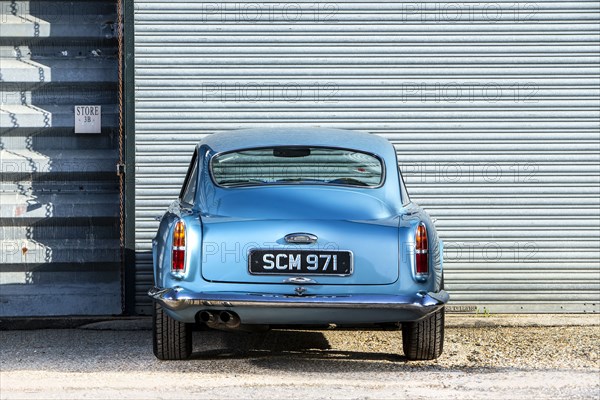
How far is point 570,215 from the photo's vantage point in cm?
1080

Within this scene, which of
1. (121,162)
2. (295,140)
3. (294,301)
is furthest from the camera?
(121,162)

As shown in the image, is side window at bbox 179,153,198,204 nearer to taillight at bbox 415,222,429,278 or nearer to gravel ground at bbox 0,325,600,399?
gravel ground at bbox 0,325,600,399

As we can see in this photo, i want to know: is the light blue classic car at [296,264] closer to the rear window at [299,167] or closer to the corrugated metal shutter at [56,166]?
the rear window at [299,167]

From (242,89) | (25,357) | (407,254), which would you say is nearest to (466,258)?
(242,89)

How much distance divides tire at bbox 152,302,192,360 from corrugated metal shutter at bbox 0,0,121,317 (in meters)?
2.65

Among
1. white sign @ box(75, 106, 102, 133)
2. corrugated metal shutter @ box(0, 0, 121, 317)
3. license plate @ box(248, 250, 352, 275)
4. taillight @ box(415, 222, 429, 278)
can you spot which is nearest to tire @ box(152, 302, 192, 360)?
license plate @ box(248, 250, 352, 275)

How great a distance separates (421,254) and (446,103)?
3.30m

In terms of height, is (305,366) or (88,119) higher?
(88,119)

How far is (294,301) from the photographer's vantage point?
7508mm

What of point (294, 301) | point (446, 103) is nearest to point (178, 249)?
point (294, 301)

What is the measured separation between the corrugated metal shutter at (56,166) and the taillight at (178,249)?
308 centimetres

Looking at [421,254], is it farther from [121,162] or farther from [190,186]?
[121,162]

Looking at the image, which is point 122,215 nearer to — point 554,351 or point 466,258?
point 466,258

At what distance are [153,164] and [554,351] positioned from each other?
3861 millimetres
